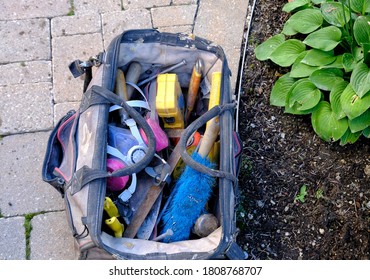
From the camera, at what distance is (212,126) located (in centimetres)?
232

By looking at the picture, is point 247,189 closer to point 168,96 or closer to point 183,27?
point 168,96

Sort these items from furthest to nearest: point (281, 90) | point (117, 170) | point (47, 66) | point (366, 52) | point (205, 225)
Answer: point (47, 66) → point (281, 90) → point (366, 52) → point (205, 225) → point (117, 170)

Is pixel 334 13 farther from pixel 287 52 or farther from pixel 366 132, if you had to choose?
pixel 366 132

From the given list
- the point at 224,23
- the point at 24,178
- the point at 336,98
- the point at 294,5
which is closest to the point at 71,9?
the point at 224,23

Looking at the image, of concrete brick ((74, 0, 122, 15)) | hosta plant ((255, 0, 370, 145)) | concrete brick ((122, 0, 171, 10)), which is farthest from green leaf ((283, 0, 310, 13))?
concrete brick ((74, 0, 122, 15))

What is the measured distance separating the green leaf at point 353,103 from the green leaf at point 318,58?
0.20 meters

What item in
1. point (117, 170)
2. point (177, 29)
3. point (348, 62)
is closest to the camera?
point (117, 170)

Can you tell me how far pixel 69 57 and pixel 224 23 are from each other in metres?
0.88

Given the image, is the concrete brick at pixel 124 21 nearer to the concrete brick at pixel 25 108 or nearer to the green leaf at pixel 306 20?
the concrete brick at pixel 25 108

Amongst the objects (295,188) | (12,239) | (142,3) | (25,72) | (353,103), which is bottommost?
(12,239)

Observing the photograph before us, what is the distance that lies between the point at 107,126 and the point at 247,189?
2.61ft

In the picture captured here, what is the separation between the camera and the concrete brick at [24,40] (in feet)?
9.88

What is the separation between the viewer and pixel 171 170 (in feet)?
7.60

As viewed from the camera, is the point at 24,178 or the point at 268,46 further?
the point at 268,46
